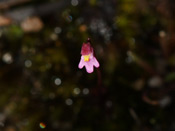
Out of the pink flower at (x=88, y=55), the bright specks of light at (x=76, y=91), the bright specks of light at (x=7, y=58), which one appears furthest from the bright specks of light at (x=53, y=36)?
the pink flower at (x=88, y=55)

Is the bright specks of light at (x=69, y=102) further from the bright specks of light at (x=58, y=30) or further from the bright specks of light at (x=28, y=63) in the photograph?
the bright specks of light at (x=58, y=30)

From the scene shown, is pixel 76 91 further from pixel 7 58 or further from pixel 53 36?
pixel 7 58

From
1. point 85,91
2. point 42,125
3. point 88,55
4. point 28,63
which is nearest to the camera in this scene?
point 88,55

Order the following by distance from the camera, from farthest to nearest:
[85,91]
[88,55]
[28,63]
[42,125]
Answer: [28,63] < [85,91] < [42,125] < [88,55]

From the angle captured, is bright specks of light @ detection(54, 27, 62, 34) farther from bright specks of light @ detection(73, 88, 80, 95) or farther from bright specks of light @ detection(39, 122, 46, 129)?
bright specks of light @ detection(39, 122, 46, 129)

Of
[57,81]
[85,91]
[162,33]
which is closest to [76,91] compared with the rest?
[85,91]

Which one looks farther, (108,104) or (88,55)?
(108,104)

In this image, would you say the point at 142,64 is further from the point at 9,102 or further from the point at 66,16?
the point at 9,102

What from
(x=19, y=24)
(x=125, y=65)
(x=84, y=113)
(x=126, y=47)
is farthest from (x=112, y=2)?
(x=84, y=113)
